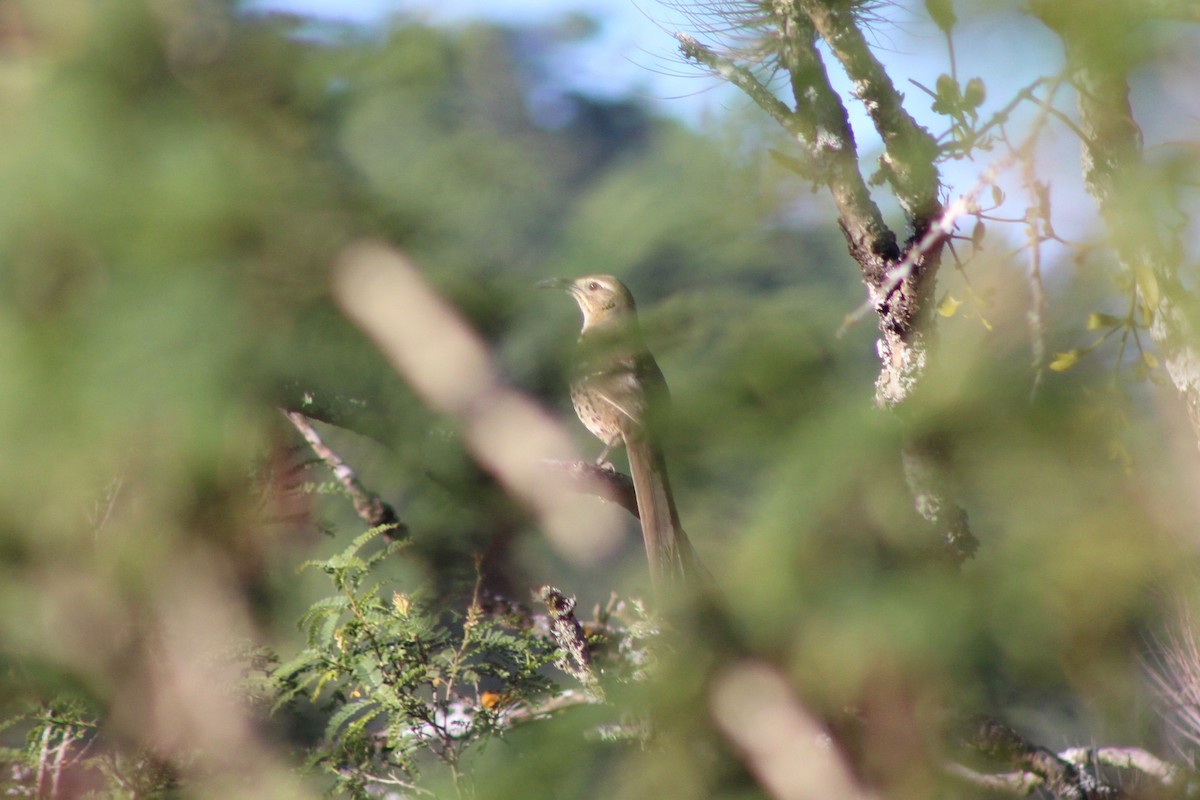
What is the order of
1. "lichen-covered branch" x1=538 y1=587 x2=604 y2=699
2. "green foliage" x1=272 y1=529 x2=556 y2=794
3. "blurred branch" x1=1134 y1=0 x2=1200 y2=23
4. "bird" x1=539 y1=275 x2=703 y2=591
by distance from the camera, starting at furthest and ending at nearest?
"green foliage" x1=272 y1=529 x2=556 y2=794 → "lichen-covered branch" x1=538 y1=587 x2=604 y2=699 → "bird" x1=539 y1=275 x2=703 y2=591 → "blurred branch" x1=1134 y1=0 x2=1200 y2=23

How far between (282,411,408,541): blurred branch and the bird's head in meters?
0.71

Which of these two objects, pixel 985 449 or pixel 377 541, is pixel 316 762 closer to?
pixel 377 541

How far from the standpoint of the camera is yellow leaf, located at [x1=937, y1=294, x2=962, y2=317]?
942 millimetres

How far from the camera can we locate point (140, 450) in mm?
711

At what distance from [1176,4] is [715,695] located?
55 cm

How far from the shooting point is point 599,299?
3.08 ft

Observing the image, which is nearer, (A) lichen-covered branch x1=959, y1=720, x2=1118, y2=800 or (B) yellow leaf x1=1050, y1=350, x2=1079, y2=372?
(B) yellow leaf x1=1050, y1=350, x2=1079, y2=372

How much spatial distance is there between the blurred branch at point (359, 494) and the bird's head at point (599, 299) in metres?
0.71

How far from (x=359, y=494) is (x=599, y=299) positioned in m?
0.97

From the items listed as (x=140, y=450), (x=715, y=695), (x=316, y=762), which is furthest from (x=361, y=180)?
(x=316, y=762)

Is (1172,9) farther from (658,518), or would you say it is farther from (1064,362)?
(658,518)

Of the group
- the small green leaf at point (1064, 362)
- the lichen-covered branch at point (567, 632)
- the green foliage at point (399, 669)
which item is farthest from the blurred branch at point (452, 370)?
the green foliage at point (399, 669)

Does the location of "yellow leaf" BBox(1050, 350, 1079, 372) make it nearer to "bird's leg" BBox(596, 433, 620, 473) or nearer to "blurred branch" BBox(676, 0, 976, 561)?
"blurred branch" BBox(676, 0, 976, 561)

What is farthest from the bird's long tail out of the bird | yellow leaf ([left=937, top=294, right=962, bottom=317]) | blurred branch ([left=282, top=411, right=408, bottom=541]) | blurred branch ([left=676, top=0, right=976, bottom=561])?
blurred branch ([left=282, top=411, right=408, bottom=541])
